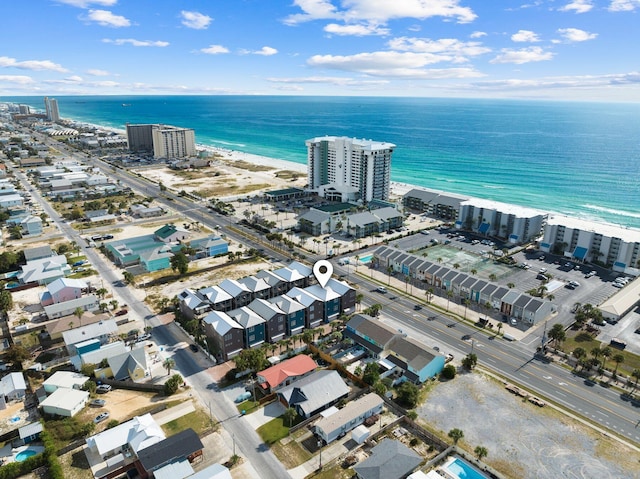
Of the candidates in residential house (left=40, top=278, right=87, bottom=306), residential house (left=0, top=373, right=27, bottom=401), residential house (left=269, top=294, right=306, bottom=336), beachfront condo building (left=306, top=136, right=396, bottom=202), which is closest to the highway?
residential house (left=40, top=278, right=87, bottom=306)

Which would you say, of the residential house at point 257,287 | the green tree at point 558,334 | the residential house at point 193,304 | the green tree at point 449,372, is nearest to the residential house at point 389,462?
the green tree at point 449,372

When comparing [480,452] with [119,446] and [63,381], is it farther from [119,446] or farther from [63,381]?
[63,381]

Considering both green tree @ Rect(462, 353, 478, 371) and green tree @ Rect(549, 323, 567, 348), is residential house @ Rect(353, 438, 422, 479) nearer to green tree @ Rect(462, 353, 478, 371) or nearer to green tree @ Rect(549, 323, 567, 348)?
green tree @ Rect(462, 353, 478, 371)

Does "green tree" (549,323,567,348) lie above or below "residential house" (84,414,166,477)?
above

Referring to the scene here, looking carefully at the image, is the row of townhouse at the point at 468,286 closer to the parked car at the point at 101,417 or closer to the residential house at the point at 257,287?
the residential house at the point at 257,287

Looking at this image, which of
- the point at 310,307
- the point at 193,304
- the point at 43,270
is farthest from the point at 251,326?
the point at 43,270

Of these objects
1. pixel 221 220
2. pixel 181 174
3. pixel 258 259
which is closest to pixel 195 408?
pixel 258 259
